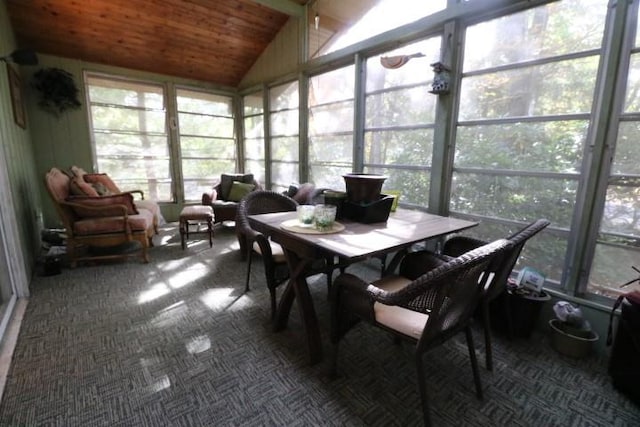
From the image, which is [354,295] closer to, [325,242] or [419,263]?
[325,242]

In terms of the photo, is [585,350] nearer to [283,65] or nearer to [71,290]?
[71,290]

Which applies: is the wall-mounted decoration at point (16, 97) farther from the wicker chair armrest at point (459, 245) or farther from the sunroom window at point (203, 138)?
the wicker chair armrest at point (459, 245)

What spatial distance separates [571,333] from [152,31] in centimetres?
553

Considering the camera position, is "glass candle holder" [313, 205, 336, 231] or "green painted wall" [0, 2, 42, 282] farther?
"green painted wall" [0, 2, 42, 282]

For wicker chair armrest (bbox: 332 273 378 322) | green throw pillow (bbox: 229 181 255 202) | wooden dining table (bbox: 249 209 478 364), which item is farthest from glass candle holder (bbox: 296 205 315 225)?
green throw pillow (bbox: 229 181 255 202)

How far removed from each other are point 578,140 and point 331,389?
2.24 meters

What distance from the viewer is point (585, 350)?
1.78m

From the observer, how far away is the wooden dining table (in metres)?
1.45

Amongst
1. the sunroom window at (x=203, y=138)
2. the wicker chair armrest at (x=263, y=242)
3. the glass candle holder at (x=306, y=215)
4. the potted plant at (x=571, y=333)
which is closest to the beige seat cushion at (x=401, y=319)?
the glass candle holder at (x=306, y=215)

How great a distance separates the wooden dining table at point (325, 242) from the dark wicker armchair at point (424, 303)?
161 millimetres

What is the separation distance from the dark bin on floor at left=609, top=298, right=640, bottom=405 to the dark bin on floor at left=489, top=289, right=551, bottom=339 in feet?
1.32

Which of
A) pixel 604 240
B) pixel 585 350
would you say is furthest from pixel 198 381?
pixel 604 240

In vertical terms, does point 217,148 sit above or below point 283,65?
below

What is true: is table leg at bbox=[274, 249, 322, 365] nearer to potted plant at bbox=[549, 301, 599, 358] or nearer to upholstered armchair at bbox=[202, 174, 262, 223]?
potted plant at bbox=[549, 301, 599, 358]
